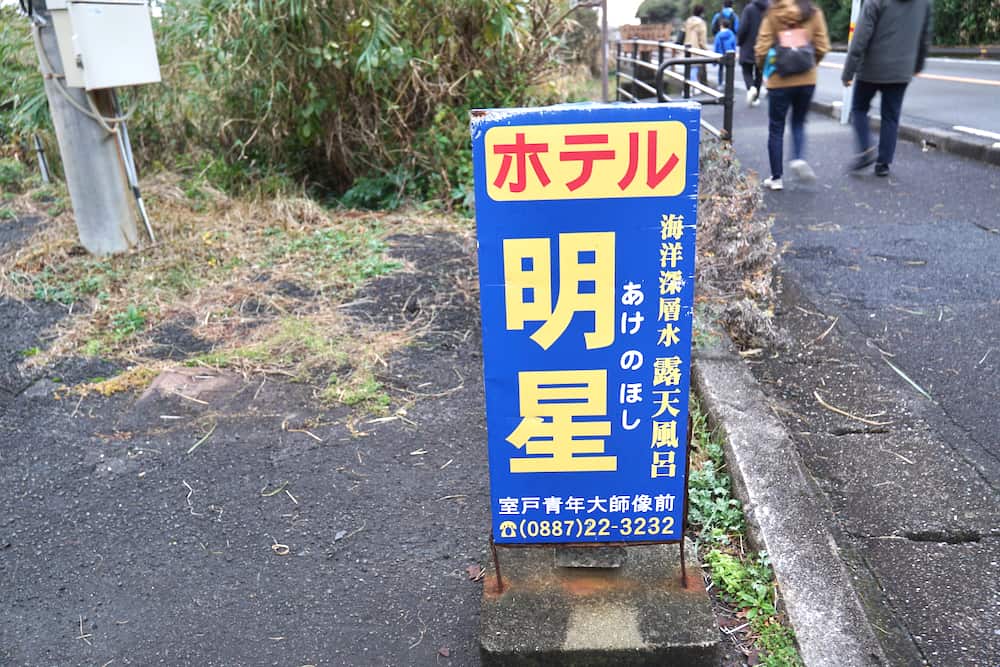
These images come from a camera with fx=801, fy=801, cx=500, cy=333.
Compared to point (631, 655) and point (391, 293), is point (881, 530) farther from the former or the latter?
point (391, 293)

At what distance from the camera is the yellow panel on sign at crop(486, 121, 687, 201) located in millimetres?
1905

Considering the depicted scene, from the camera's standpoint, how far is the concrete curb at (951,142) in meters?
8.09

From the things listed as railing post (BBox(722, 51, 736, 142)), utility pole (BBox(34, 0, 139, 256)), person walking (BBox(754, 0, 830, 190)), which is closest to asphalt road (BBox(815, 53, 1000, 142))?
person walking (BBox(754, 0, 830, 190))

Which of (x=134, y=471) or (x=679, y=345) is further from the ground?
(x=679, y=345)

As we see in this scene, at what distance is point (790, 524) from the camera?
2.63m

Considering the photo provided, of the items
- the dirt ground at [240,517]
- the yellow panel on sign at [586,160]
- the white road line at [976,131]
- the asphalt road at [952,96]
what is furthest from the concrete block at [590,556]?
the white road line at [976,131]

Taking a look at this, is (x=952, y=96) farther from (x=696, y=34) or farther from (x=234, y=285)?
(x=234, y=285)

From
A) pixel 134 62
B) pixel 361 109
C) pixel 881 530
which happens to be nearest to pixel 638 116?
pixel 881 530

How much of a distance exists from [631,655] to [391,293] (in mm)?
3121

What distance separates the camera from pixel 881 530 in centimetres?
277

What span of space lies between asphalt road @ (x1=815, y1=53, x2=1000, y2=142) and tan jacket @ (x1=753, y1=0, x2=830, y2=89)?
3311 millimetres

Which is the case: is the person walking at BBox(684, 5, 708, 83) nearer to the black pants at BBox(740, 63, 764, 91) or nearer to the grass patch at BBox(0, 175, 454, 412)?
the black pants at BBox(740, 63, 764, 91)

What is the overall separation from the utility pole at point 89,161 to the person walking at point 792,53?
5.15m

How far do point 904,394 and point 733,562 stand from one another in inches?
64.9
